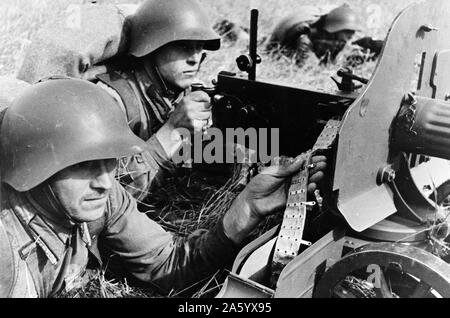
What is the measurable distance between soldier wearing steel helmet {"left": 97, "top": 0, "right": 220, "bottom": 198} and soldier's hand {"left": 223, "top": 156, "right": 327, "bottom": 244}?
1.40m

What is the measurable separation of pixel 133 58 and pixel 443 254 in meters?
3.02

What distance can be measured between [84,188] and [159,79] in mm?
2179

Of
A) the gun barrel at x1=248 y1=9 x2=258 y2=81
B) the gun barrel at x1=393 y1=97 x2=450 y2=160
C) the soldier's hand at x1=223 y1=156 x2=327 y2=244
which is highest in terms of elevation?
the gun barrel at x1=248 y1=9 x2=258 y2=81

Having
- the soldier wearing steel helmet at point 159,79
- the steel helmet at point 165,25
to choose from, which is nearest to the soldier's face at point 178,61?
the soldier wearing steel helmet at point 159,79

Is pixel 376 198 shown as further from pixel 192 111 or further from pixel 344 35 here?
pixel 344 35

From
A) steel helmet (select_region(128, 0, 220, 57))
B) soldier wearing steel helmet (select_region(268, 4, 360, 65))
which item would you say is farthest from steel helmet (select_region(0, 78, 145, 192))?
soldier wearing steel helmet (select_region(268, 4, 360, 65))

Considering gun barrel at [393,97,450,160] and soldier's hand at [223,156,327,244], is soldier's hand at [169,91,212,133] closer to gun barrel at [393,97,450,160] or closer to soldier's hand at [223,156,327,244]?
soldier's hand at [223,156,327,244]

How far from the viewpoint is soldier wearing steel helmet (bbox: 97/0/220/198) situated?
4270 mm

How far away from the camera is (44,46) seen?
14.3 ft

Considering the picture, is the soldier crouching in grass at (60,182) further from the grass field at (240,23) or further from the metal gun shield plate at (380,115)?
the grass field at (240,23)

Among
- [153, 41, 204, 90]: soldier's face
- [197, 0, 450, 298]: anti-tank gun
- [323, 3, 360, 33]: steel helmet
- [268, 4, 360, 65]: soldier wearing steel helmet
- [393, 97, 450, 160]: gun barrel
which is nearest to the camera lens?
[197, 0, 450, 298]: anti-tank gun

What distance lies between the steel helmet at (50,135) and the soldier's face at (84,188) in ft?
0.31
